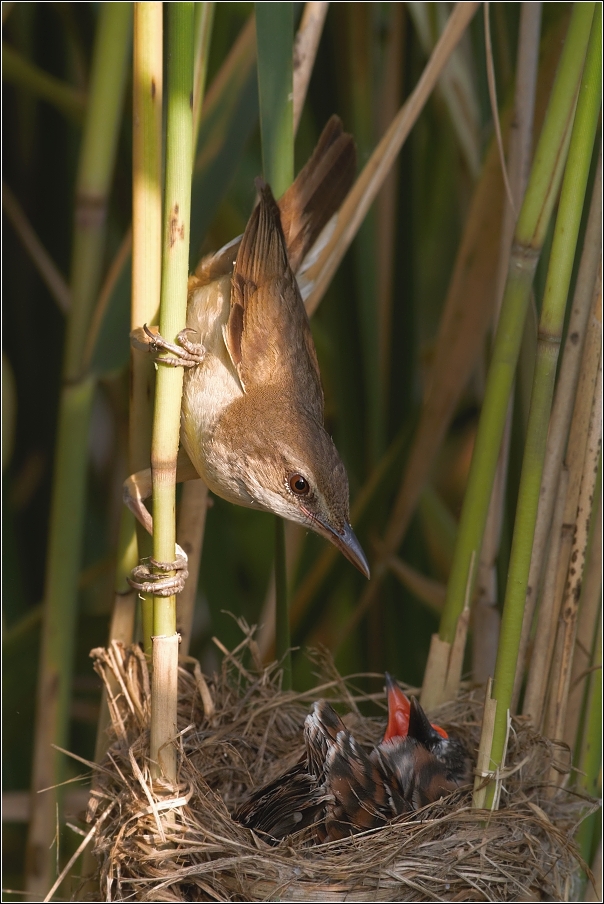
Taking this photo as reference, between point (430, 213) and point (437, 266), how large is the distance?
0.24 m

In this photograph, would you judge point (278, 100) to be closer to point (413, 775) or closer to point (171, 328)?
point (171, 328)

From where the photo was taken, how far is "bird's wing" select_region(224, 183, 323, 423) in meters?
1.93

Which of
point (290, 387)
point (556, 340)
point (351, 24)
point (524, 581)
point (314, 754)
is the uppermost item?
point (351, 24)

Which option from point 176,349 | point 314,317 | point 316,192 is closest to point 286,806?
point 176,349

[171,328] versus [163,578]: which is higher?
[171,328]

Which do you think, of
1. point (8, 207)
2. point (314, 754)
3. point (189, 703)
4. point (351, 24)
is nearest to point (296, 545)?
point (189, 703)

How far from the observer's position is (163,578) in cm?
147

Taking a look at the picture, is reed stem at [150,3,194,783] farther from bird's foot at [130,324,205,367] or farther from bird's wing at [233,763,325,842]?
bird's wing at [233,763,325,842]

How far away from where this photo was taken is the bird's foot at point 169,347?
141 cm

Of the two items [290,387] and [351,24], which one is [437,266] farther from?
[290,387]

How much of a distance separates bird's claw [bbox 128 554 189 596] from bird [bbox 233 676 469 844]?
18.5 inches

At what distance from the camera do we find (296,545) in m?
2.54

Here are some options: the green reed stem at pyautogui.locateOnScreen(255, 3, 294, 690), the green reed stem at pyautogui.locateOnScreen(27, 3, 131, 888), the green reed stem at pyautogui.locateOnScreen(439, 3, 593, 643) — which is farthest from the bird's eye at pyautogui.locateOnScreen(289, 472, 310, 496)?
the green reed stem at pyautogui.locateOnScreen(27, 3, 131, 888)

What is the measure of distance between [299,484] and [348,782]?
0.62 meters
